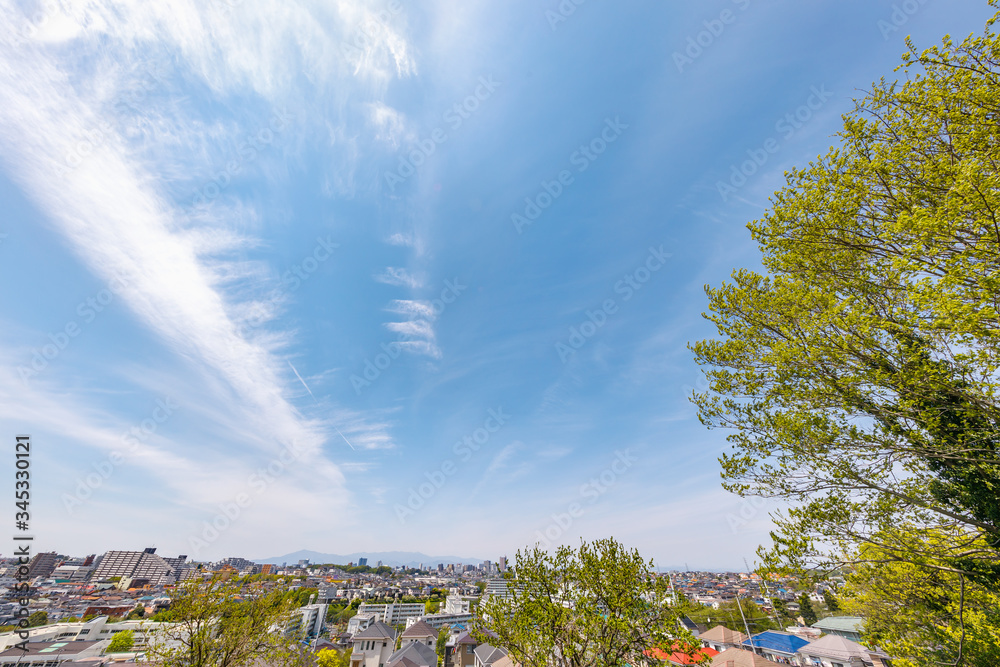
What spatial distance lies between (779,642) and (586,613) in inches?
1857

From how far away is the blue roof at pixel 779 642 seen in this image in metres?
34.4

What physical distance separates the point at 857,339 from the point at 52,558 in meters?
267

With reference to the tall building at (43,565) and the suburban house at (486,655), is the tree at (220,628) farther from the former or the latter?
the tall building at (43,565)

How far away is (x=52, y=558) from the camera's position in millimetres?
150250

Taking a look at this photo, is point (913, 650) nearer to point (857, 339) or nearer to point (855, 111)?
point (857, 339)

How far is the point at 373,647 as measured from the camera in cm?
3039

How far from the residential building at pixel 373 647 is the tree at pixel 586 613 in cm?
2967

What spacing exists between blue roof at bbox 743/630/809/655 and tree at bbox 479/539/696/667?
129 feet

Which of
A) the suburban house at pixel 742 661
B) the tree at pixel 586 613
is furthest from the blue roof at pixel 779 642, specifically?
the tree at pixel 586 613

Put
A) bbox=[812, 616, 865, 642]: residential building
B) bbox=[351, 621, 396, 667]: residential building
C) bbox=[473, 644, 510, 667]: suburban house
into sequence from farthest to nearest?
bbox=[812, 616, 865, 642]: residential building, bbox=[351, 621, 396, 667]: residential building, bbox=[473, 644, 510, 667]: suburban house

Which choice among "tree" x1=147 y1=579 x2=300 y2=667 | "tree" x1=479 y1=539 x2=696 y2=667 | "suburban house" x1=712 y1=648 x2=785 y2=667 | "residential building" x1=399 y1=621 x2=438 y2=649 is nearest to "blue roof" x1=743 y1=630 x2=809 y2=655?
"suburban house" x1=712 y1=648 x2=785 y2=667

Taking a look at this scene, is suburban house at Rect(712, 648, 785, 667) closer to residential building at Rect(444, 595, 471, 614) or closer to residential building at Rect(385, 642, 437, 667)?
residential building at Rect(385, 642, 437, 667)

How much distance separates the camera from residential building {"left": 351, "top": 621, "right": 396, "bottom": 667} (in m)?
29.7

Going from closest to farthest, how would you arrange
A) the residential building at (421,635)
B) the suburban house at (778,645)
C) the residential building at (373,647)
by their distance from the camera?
1. the residential building at (373,647)
2. the residential building at (421,635)
3. the suburban house at (778,645)
